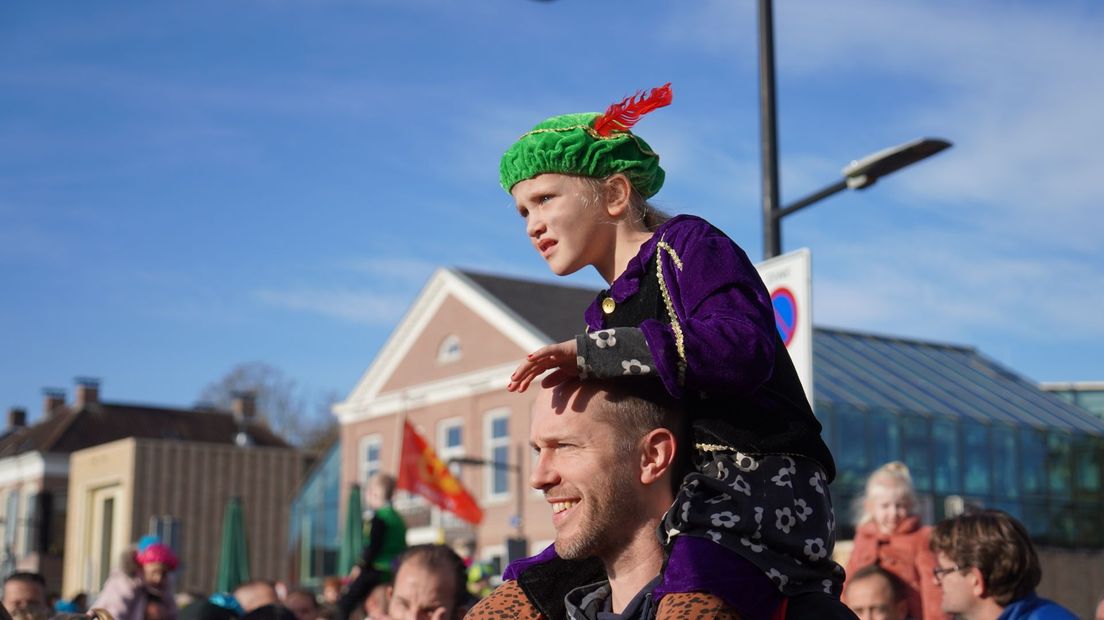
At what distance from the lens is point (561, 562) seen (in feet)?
12.5

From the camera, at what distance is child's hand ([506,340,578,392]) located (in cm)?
330

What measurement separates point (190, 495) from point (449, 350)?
49.0 ft

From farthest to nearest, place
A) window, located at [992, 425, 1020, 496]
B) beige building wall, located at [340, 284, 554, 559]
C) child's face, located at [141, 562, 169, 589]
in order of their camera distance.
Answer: beige building wall, located at [340, 284, 554, 559]
window, located at [992, 425, 1020, 496]
child's face, located at [141, 562, 169, 589]

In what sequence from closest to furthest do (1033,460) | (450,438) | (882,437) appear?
(882,437) < (1033,460) < (450,438)

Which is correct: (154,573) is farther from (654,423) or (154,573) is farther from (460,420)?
(460,420)

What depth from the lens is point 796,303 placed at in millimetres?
8945

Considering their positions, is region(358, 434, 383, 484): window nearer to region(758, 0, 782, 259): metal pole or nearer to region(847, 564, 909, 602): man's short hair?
region(758, 0, 782, 259): metal pole

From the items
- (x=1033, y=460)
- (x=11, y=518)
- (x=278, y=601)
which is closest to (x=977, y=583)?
(x=278, y=601)

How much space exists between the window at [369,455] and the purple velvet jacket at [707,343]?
4063 cm

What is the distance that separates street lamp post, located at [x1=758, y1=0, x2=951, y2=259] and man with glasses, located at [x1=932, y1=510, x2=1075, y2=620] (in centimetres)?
573

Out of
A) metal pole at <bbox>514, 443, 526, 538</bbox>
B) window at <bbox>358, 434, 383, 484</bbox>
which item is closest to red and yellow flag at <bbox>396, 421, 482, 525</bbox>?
metal pole at <bbox>514, 443, 526, 538</bbox>

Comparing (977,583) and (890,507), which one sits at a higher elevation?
(890,507)

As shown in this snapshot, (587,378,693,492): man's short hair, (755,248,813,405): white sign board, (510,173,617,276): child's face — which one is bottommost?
(587,378,693,492): man's short hair

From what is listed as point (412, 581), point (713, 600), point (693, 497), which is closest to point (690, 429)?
point (693, 497)
